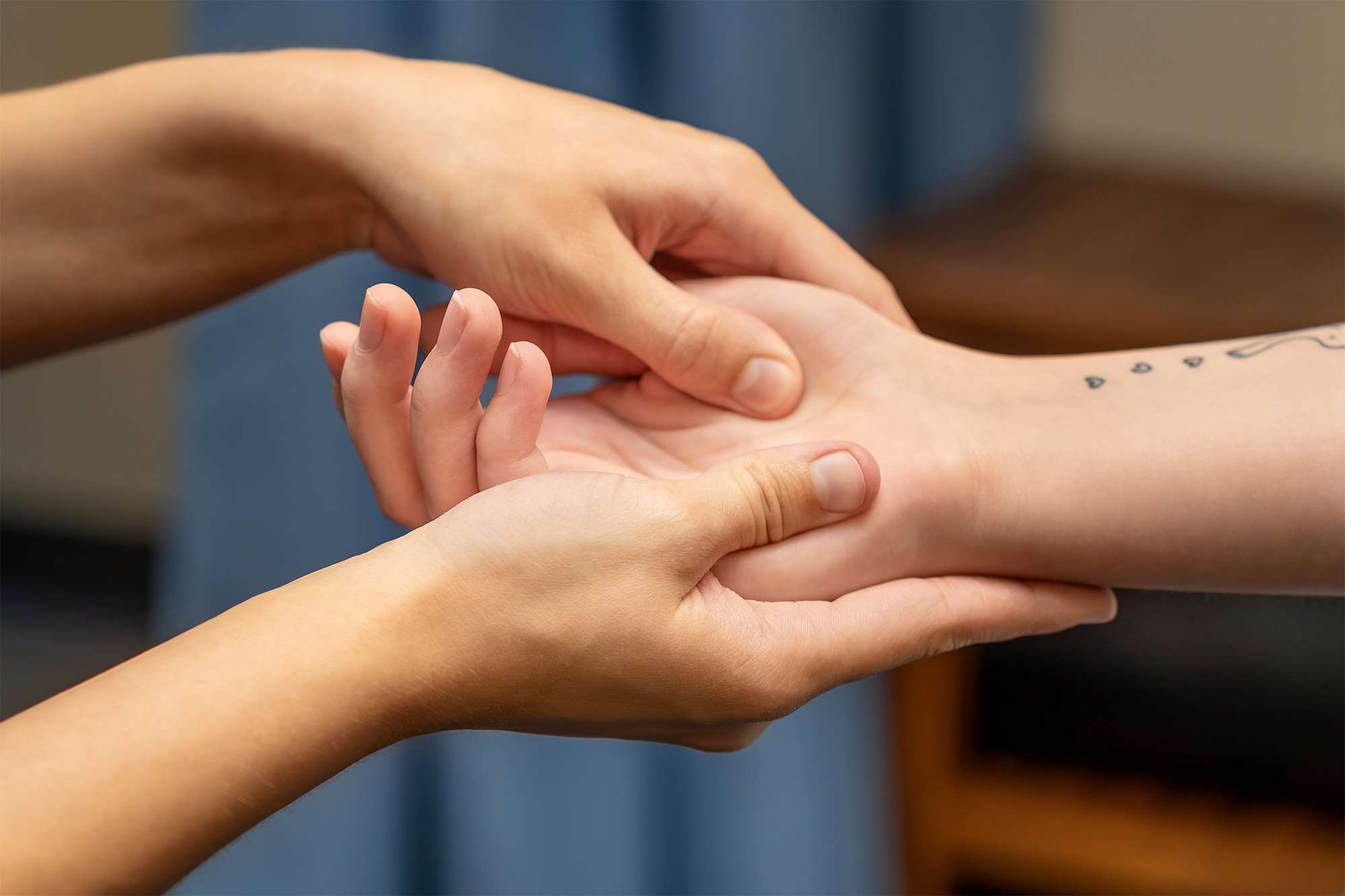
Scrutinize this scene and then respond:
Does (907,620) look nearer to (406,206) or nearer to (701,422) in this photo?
(701,422)

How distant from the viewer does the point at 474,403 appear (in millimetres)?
548

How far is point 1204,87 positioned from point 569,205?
1.38 m

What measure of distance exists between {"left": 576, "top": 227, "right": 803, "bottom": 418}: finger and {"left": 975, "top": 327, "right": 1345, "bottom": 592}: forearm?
13 centimetres

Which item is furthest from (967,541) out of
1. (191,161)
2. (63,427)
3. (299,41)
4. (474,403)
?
(63,427)

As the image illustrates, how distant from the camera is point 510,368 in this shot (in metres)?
0.53

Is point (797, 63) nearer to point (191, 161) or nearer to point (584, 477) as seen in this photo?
point (191, 161)

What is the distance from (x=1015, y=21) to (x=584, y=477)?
1.27 m

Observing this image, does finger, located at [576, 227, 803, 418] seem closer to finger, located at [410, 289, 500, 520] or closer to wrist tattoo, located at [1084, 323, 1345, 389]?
finger, located at [410, 289, 500, 520]

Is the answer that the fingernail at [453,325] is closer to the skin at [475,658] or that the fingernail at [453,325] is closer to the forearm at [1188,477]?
the skin at [475,658]

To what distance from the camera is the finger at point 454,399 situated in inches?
20.2

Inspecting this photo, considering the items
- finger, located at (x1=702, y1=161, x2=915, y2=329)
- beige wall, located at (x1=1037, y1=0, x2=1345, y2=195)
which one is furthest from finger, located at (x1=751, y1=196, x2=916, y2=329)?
beige wall, located at (x1=1037, y1=0, x2=1345, y2=195)

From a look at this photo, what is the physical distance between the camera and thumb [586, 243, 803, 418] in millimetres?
625

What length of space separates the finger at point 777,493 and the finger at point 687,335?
0.27 ft

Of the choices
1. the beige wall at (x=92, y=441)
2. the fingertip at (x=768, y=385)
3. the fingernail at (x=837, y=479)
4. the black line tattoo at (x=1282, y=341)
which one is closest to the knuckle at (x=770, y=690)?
the fingernail at (x=837, y=479)
